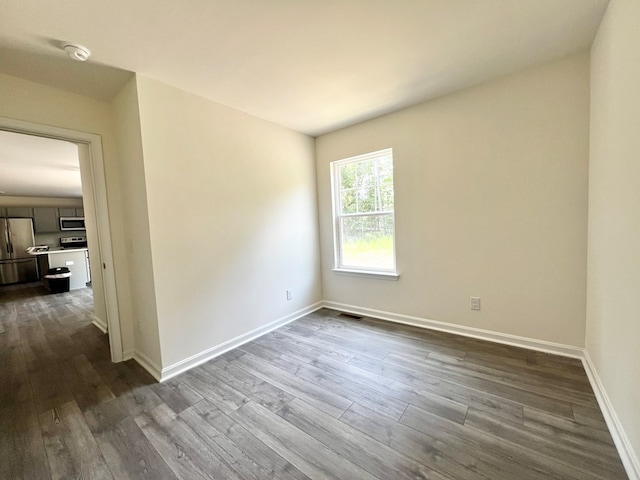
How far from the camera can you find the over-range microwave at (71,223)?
7.71m

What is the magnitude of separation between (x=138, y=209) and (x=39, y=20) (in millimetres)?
1265

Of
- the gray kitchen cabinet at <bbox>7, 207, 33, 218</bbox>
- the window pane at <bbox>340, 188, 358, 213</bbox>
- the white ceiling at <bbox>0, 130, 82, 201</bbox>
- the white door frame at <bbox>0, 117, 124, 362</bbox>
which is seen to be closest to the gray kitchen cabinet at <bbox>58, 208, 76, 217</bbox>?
the gray kitchen cabinet at <bbox>7, 207, 33, 218</bbox>

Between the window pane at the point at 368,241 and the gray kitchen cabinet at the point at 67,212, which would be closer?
the window pane at the point at 368,241

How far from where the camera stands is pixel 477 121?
244 cm

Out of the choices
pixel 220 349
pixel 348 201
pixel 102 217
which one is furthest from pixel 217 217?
pixel 348 201

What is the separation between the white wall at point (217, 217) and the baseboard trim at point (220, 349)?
4cm

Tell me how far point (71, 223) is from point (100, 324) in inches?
263

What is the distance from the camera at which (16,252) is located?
6.81 metres

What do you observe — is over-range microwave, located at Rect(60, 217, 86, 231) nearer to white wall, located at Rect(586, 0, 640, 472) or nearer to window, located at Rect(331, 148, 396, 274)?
window, located at Rect(331, 148, 396, 274)

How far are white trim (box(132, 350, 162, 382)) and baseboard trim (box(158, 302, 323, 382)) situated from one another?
4 cm

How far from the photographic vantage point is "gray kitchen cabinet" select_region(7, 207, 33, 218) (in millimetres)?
7051

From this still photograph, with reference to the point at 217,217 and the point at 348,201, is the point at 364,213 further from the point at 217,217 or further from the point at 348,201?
the point at 217,217

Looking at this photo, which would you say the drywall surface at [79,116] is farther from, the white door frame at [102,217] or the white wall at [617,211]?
the white wall at [617,211]

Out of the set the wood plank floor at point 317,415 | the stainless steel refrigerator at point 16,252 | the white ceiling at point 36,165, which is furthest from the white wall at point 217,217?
the stainless steel refrigerator at point 16,252
